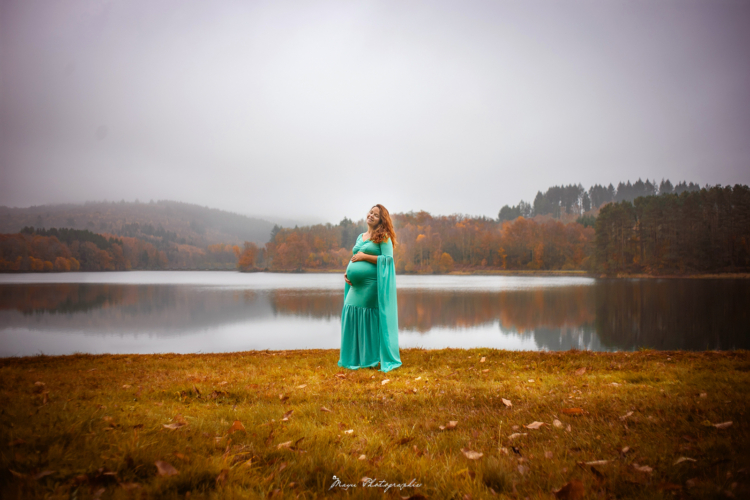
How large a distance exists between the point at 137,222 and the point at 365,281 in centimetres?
9566

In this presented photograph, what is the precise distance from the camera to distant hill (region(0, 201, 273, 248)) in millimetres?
28531

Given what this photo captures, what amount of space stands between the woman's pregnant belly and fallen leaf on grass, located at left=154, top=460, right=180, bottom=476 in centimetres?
543

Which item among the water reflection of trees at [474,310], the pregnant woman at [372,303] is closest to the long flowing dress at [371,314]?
the pregnant woman at [372,303]

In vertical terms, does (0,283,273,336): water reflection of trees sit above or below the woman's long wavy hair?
below

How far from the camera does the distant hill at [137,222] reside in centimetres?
2853

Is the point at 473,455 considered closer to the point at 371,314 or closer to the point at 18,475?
the point at 18,475

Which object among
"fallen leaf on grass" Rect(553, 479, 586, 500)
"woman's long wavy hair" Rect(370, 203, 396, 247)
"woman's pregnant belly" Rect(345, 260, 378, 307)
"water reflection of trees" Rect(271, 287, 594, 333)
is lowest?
"water reflection of trees" Rect(271, 287, 594, 333)

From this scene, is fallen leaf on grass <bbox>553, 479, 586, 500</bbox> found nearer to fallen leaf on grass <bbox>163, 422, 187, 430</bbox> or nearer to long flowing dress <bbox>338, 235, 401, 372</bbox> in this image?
fallen leaf on grass <bbox>163, 422, 187, 430</bbox>

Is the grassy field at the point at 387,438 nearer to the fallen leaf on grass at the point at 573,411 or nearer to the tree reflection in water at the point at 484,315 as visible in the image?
the fallen leaf on grass at the point at 573,411

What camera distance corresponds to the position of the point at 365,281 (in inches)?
300

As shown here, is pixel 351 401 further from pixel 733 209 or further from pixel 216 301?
pixel 733 209
